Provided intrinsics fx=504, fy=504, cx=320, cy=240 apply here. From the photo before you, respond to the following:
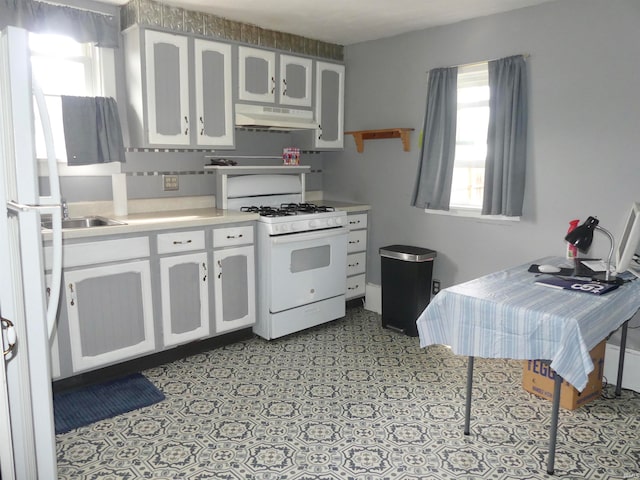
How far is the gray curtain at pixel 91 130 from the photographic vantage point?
322 cm

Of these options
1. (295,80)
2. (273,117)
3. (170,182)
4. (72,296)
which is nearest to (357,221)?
(273,117)

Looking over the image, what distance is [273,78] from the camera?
404 cm

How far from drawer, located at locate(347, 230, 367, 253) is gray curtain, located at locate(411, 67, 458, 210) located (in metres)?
0.69

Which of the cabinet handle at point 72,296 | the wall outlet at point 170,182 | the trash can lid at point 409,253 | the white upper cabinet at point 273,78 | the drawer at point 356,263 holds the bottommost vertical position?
the drawer at point 356,263

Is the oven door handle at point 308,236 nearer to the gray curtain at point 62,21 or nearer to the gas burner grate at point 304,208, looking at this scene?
the gas burner grate at point 304,208

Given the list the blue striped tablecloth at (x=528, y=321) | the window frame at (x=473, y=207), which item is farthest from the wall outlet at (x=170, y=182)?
the blue striped tablecloth at (x=528, y=321)

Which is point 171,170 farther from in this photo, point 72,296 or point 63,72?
point 72,296

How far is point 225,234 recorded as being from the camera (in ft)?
11.6

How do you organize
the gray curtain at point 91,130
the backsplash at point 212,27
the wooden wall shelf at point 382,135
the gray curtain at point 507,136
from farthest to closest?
the wooden wall shelf at point 382,135 < the gray curtain at point 507,136 < the backsplash at point 212,27 < the gray curtain at point 91,130

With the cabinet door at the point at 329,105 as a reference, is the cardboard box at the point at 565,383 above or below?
below

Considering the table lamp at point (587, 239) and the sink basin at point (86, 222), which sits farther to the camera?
the sink basin at point (86, 222)

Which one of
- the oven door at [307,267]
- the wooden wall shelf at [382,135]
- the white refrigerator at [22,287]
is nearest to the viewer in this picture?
the white refrigerator at [22,287]

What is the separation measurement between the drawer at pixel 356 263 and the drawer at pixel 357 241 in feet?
0.17

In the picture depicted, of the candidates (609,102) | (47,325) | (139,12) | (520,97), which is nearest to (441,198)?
(520,97)
